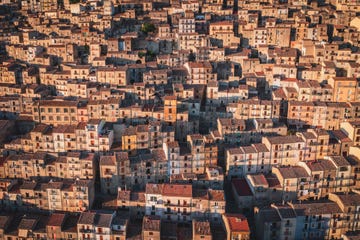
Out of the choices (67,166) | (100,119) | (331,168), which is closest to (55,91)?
(100,119)

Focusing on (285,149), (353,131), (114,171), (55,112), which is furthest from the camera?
(55,112)

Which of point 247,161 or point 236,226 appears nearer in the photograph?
point 236,226

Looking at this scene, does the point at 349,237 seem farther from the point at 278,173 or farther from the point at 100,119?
the point at 100,119

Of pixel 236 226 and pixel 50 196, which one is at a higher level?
pixel 50 196

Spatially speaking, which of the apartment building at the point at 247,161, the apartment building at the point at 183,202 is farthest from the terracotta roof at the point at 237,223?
the apartment building at the point at 247,161

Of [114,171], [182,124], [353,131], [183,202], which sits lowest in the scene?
[183,202]

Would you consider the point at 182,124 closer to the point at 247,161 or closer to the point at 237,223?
the point at 247,161

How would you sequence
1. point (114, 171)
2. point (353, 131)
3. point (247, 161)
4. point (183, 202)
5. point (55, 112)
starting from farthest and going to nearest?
point (55, 112), point (353, 131), point (247, 161), point (114, 171), point (183, 202)

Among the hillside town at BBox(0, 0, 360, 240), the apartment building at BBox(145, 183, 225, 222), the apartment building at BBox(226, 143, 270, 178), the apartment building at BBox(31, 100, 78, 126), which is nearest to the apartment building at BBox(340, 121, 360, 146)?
the hillside town at BBox(0, 0, 360, 240)

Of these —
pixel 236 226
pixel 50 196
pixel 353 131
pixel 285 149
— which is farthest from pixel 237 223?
pixel 353 131
